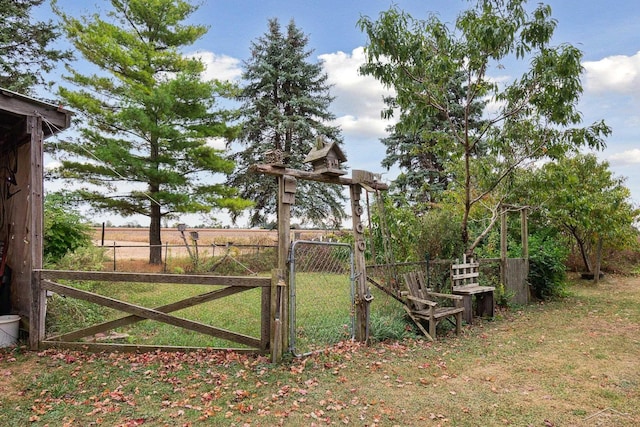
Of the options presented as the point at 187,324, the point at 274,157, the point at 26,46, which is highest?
the point at 26,46

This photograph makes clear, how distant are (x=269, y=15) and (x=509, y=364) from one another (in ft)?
63.8

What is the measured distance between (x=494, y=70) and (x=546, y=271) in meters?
4.72

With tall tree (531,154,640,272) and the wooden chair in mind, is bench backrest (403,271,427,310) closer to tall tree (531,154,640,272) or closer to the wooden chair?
the wooden chair

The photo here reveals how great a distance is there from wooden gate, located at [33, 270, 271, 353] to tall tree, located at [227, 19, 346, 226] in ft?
47.5

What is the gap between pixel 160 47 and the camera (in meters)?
16.0

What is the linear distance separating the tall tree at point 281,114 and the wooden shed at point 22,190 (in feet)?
43.8

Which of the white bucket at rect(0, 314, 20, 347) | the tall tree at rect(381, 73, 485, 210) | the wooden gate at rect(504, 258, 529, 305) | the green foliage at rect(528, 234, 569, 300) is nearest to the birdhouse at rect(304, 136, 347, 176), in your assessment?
the white bucket at rect(0, 314, 20, 347)

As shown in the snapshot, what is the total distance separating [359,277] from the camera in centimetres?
546

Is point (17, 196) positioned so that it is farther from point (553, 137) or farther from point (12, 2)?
point (12, 2)

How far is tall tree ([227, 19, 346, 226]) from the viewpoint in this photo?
18.9 meters

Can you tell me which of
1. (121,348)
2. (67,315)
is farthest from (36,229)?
(121,348)

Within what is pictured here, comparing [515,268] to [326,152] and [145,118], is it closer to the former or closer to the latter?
[326,152]

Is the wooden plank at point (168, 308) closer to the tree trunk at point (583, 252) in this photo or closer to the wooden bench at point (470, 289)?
the wooden bench at point (470, 289)

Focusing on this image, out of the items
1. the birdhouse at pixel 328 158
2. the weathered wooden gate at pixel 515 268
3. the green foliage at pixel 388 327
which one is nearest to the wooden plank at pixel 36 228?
the birdhouse at pixel 328 158
